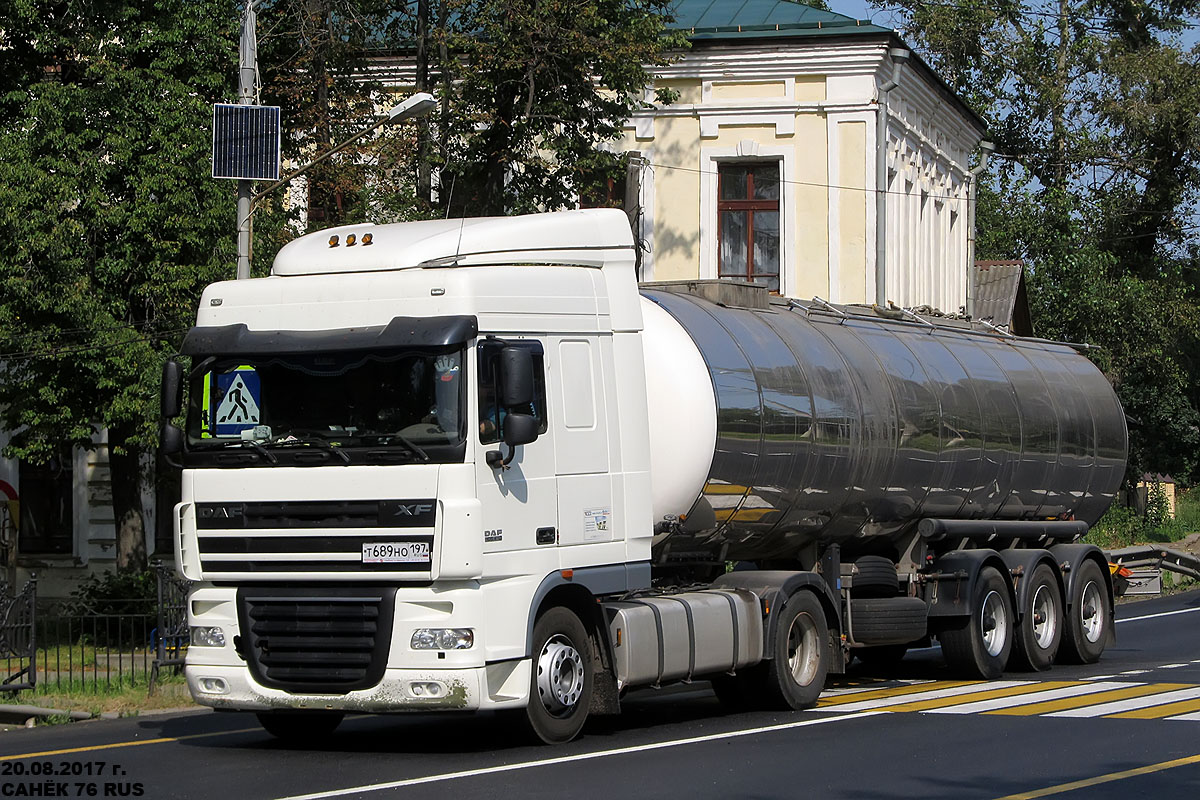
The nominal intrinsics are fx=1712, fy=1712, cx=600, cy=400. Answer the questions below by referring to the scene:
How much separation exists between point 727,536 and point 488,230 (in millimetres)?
3651

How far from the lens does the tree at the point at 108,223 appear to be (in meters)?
21.5

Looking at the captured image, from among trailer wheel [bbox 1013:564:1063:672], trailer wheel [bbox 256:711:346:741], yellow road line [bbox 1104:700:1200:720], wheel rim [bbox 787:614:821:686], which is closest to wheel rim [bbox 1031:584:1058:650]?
trailer wheel [bbox 1013:564:1063:672]

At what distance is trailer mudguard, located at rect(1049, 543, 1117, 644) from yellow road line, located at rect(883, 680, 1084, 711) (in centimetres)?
239

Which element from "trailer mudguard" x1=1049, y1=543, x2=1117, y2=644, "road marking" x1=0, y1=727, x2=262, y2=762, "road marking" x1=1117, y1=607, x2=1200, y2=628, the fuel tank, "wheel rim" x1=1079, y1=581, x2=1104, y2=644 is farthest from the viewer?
"road marking" x1=1117, y1=607, x2=1200, y2=628

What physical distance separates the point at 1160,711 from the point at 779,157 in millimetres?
20073

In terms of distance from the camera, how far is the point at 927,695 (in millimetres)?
15664

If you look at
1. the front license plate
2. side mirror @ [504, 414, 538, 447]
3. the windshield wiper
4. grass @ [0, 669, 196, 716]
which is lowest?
grass @ [0, 669, 196, 716]

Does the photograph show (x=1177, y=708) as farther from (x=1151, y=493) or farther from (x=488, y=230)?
(x=1151, y=493)

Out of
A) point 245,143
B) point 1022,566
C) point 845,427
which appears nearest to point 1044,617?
point 1022,566

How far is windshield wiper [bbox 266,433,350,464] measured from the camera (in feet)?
37.3

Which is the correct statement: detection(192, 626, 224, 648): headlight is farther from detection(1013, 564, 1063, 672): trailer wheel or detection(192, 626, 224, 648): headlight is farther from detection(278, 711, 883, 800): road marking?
detection(1013, 564, 1063, 672): trailer wheel

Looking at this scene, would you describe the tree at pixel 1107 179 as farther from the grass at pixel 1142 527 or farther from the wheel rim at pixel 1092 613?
the wheel rim at pixel 1092 613

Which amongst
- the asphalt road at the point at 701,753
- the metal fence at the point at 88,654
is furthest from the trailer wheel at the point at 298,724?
the metal fence at the point at 88,654

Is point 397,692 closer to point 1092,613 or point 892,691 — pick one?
point 892,691
